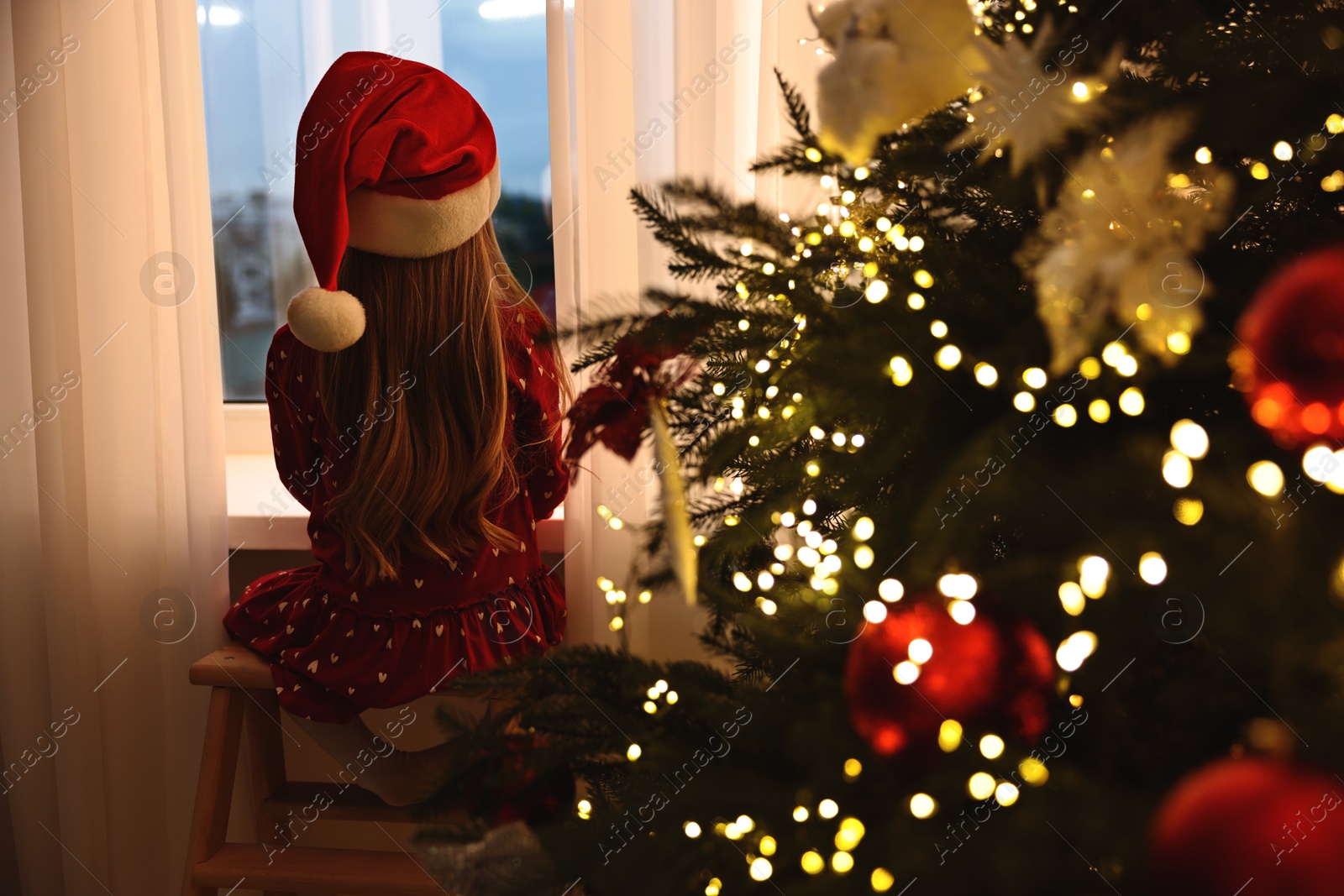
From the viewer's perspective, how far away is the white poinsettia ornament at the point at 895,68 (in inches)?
16.5

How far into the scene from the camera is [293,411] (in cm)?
128

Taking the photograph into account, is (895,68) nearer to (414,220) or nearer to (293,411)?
(414,220)

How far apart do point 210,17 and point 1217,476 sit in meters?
1.74

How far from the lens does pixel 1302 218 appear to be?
1.50ft

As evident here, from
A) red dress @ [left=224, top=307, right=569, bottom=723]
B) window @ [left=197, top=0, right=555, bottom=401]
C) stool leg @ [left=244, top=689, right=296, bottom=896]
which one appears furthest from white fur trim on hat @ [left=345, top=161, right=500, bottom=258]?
stool leg @ [left=244, top=689, right=296, bottom=896]

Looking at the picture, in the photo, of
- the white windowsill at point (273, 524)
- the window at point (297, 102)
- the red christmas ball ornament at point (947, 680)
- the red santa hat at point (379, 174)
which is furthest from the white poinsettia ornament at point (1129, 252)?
the window at point (297, 102)

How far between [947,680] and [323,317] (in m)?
0.84

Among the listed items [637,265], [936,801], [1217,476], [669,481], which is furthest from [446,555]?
[1217,476]

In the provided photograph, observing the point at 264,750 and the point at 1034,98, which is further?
the point at 264,750

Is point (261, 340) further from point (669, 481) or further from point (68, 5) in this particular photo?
point (669, 481)

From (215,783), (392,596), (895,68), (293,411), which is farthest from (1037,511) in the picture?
(215,783)

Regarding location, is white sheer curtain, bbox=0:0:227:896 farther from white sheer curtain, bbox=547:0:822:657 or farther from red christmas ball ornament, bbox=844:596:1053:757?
Result: red christmas ball ornament, bbox=844:596:1053:757

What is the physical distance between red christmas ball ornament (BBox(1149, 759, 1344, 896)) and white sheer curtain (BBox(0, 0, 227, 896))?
1.41 m

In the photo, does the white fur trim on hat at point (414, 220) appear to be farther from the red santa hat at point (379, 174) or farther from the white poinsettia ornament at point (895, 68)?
the white poinsettia ornament at point (895, 68)
